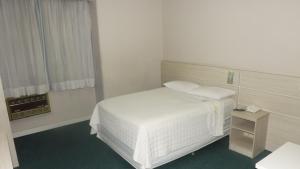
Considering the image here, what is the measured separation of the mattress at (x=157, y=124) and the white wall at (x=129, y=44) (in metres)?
0.90

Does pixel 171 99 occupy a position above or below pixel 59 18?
below

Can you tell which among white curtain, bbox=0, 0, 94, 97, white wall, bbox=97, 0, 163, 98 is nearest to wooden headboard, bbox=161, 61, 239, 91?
white wall, bbox=97, 0, 163, 98

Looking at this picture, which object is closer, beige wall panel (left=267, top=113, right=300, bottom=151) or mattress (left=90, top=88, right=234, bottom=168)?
mattress (left=90, top=88, right=234, bottom=168)

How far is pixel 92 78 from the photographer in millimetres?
4141

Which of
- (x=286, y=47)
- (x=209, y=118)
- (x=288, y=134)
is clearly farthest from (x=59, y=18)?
(x=288, y=134)

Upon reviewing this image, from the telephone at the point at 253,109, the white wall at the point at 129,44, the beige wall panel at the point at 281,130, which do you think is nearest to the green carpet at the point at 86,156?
the beige wall panel at the point at 281,130

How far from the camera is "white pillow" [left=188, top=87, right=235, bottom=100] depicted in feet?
10.2

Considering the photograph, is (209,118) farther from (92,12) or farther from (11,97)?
(11,97)

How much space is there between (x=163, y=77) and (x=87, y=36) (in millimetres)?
1714

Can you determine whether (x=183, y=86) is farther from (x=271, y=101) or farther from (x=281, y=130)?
(x=281, y=130)

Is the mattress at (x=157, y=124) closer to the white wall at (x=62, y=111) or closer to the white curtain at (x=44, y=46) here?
the white wall at (x=62, y=111)

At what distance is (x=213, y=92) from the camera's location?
3.17 meters

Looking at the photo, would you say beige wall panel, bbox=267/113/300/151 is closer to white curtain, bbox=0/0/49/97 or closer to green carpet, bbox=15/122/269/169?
green carpet, bbox=15/122/269/169

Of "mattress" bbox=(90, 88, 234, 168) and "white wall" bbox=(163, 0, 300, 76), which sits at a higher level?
"white wall" bbox=(163, 0, 300, 76)
